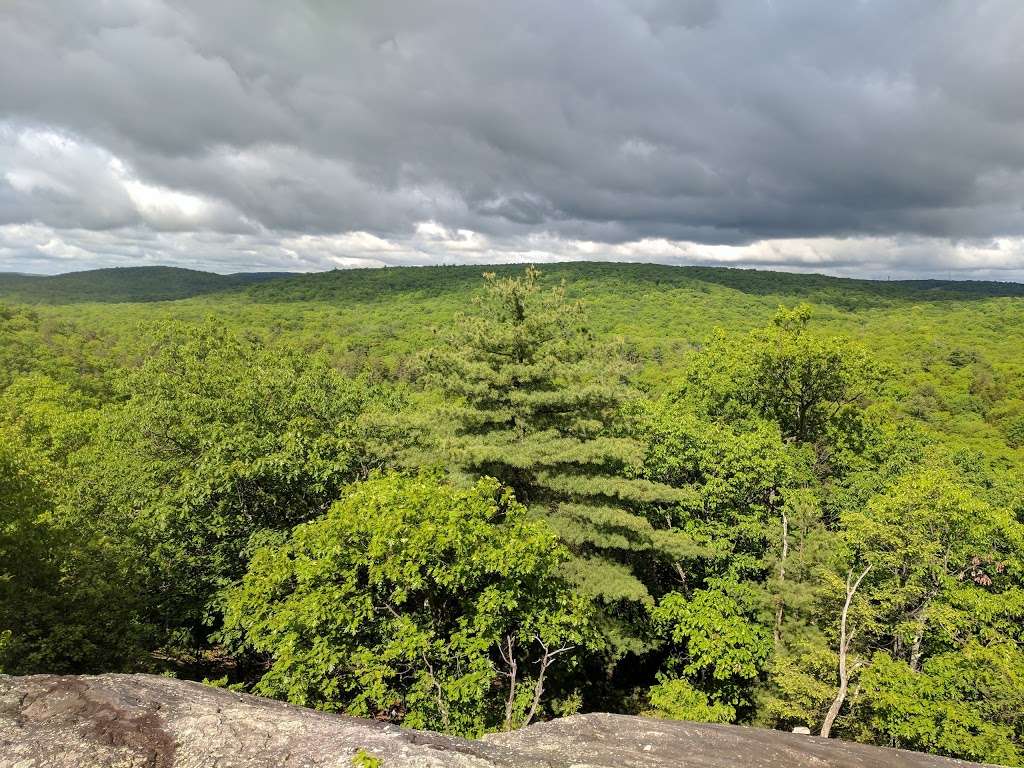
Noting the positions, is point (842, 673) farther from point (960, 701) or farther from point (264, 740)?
point (264, 740)

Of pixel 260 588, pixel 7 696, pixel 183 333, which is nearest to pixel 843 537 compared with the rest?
pixel 260 588

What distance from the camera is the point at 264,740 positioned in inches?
177

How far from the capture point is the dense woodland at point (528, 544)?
1007 cm

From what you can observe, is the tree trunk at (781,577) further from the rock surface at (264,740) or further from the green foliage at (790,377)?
the green foliage at (790,377)

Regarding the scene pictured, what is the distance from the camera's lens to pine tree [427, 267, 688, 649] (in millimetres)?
14961

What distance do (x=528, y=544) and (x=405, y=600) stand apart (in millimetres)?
2623

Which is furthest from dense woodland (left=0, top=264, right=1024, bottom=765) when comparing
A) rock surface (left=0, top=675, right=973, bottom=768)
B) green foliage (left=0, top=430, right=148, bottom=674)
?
rock surface (left=0, top=675, right=973, bottom=768)

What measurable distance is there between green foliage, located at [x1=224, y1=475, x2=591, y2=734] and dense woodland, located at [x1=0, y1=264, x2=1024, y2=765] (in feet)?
0.22

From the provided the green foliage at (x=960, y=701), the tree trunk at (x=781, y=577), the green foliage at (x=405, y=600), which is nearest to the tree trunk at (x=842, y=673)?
the green foliage at (x=960, y=701)

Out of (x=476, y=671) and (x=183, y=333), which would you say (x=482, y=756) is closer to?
(x=476, y=671)

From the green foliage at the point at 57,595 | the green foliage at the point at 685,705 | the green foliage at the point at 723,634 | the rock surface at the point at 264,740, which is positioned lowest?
the green foliage at the point at 685,705

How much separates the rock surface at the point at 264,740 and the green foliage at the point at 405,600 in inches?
152

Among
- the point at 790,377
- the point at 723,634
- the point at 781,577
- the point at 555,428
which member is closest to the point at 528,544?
the point at 555,428

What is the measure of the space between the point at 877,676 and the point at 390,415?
15093mm
